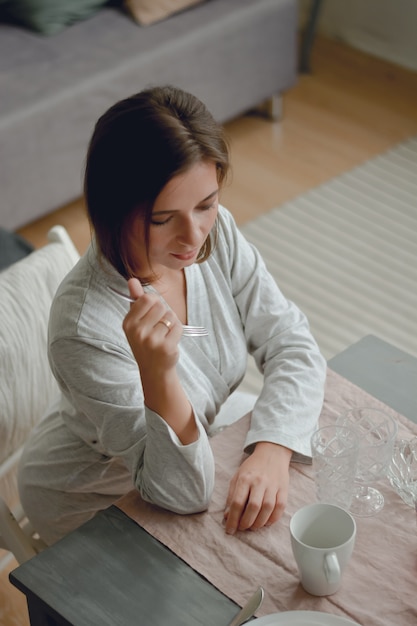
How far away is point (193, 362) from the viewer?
1.41 meters

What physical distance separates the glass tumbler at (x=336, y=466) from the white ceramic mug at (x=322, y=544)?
0.30 ft

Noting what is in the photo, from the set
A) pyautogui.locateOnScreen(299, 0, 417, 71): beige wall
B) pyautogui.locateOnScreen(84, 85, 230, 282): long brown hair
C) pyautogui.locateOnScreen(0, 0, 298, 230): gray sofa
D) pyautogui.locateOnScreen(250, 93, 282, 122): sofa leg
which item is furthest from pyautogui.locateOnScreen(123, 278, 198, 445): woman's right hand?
pyautogui.locateOnScreen(299, 0, 417, 71): beige wall

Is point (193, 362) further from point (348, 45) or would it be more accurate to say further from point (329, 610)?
point (348, 45)

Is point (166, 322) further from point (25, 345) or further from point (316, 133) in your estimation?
point (316, 133)

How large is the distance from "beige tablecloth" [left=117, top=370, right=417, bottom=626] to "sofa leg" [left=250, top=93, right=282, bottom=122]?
8.30 feet

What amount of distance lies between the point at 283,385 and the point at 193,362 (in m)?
0.15

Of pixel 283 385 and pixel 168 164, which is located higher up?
pixel 168 164

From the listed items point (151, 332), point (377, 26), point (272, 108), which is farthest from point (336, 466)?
point (377, 26)

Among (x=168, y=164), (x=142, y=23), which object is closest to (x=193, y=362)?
(x=168, y=164)

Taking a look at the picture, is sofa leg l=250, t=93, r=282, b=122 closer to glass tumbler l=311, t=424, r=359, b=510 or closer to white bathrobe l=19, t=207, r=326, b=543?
white bathrobe l=19, t=207, r=326, b=543

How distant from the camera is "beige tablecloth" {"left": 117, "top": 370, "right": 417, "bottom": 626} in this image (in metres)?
1.05

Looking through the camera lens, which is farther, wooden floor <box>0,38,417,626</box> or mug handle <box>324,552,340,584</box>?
wooden floor <box>0,38,417,626</box>

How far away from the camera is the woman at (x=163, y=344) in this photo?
115cm

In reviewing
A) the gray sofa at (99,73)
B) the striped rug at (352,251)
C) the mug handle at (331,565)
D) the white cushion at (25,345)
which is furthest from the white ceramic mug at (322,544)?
the gray sofa at (99,73)
